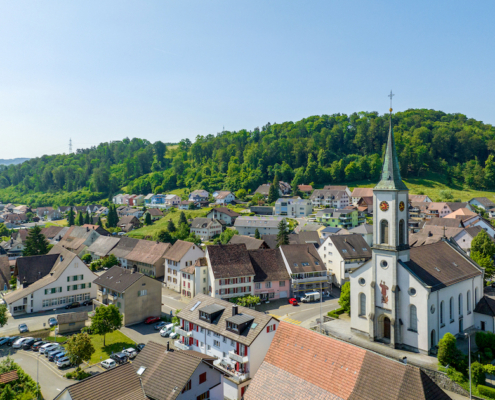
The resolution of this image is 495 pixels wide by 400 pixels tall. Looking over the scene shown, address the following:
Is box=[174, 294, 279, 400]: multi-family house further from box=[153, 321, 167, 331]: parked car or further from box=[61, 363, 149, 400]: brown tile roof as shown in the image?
box=[61, 363, 149, 400]: brown tile roof

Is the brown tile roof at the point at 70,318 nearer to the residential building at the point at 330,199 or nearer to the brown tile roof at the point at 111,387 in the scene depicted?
the brown tile roof at the point at 111,387

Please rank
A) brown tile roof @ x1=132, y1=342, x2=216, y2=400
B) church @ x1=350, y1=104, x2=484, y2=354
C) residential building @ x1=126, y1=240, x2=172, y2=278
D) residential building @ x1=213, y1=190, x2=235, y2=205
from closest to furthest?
brown tile roof @ x1=132, y1=342, x2=216, y2=400
church @ x1=350, y1=104, x2=484, y2=354
residential building @ x1=126, y1=240, x2=172, y2=278
residential building @ x1=213, y1=190, x2=235, y2=205

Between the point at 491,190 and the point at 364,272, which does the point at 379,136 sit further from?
the point at 364,272

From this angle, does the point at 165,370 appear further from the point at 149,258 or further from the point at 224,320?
the point at 149,258

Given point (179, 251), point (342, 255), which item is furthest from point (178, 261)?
point (342, 255)

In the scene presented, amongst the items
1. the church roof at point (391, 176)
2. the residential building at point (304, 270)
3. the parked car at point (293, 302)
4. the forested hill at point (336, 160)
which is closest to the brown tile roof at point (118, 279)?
the parked car at point (293, 302)

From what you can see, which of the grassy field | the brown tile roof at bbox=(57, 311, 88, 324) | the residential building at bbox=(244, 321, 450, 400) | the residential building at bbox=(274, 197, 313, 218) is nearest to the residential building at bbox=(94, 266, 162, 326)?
the brown tile roof at bbox=(57, 311, 88, 324)
